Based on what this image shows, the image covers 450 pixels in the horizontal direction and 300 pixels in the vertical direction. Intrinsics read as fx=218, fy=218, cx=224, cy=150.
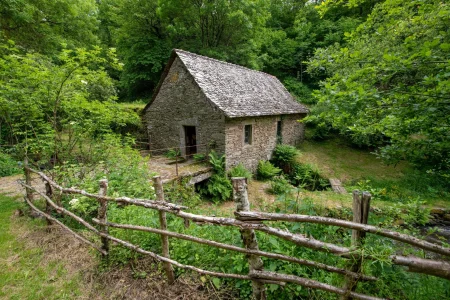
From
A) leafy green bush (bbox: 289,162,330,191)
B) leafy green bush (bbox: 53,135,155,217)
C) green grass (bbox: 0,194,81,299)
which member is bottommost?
leafy green bush (bbox: 289,162,330,191)

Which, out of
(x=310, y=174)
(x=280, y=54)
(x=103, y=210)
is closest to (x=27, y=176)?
(x=103, y=210)

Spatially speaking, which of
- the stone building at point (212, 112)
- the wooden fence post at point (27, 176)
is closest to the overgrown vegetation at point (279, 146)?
the wooden fence post at point (27, 176)

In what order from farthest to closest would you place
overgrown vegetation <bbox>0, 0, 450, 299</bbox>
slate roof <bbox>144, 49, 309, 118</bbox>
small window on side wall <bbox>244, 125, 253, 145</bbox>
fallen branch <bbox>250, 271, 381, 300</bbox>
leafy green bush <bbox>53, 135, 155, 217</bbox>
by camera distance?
small window on side wall <bbox>244, 125, 253, 145</bbox> < slate roof <bbox>144, 49, 309, 118</bbox> < leafy green bush <bbox>53, 135, 155, 217</bbox> < overgrown vegetation <bbox>0, 0, 450, 299</bbox> < fallen branch <bbox>250, 271, 381, 300</bbox>

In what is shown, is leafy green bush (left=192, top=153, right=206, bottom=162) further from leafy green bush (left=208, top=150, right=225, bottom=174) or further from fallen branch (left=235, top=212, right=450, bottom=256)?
fallen branch (left=235, top=212, right=450, bottom=256)

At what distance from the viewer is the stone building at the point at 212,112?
377 inches

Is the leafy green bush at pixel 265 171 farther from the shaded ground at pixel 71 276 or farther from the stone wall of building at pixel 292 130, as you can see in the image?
the shaded ground at pixel 71 276

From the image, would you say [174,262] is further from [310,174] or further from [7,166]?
[7,166]

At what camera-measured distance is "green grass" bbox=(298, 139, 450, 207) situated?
30.0 feet

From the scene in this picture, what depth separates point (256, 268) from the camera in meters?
2.54

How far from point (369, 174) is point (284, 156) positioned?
5.07m

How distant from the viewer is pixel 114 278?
128 inches

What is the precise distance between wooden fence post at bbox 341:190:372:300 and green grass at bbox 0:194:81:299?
139 inches

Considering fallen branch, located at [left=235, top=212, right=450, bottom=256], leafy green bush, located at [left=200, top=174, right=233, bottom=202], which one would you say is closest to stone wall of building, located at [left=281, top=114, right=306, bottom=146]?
leafy green bush, located at [left=200, top=174, right=233, bottom=202]

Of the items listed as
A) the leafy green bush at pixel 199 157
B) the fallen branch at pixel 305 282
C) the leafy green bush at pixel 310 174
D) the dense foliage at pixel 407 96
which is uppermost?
the dense foliage at pixel 407 96
